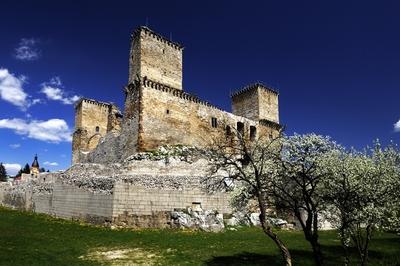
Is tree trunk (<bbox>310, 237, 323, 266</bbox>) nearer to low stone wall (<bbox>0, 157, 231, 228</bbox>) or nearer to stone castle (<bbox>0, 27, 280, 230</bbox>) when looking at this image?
stone castle (<bbox>0, 27, 280, 230</bbox>)

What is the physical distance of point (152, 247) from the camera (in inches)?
739

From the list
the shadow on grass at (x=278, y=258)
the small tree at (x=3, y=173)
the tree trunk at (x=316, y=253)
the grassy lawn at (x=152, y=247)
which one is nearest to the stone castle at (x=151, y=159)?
the grassy lawn at (x=152, y=247)

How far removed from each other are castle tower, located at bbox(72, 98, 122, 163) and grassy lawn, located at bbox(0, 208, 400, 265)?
A: 3211 centimetres

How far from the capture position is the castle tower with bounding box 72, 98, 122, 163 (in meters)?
57.2

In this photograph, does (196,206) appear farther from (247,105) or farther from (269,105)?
(269,105)

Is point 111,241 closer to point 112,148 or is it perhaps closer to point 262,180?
point 262,180

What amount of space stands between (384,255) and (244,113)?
120 feet

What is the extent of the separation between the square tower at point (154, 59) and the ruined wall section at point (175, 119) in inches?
59.9

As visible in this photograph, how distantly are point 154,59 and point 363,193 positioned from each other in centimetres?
2924

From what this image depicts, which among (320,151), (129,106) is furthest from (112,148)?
(320,151)

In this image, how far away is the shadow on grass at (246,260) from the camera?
50.8ft

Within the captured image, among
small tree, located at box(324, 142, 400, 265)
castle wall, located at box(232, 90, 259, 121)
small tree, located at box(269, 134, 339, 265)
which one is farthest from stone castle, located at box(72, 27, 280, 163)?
small tree, located at box(324, 142, 400, 265)

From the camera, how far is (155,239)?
21312mm

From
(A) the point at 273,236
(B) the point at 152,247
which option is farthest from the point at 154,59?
(A) the point at 273,236
